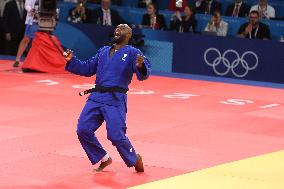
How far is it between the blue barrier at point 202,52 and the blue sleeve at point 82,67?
35.4 feet

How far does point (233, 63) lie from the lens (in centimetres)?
2147

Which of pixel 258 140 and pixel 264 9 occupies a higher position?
pixel 264 9

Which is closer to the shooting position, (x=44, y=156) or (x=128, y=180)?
(x=128, y=180)

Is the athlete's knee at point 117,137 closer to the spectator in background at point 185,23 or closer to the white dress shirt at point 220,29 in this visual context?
the white dress shirt at point 220,29

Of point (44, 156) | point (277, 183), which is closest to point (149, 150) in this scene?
point (44, 156)

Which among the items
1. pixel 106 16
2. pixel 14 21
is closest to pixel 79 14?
pixel 106 16

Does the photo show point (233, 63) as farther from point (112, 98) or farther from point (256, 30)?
point (112, 98)

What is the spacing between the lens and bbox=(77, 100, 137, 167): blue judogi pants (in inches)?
416

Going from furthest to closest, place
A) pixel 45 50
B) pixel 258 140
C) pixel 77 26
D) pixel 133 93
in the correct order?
pixel 77 26 < pixel 45 50 < pixel 133 93 < pixel 258 140

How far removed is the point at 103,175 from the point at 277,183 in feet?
7.00

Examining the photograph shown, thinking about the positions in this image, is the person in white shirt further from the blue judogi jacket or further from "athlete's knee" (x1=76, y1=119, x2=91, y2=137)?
"athlete's knee" (x1=76, y1=119, x2=91, y2=137)

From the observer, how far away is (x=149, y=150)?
12477mm

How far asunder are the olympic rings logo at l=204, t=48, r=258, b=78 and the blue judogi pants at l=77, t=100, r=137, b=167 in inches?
431

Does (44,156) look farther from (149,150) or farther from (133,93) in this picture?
(133,93)
